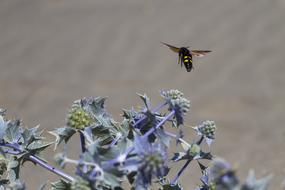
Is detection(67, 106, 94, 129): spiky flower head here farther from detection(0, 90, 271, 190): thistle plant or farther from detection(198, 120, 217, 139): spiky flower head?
detection(198, 120, 217, 139): spiky flower head

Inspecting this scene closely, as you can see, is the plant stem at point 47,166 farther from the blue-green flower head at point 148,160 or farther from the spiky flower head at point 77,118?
the blue-green flower head at point 148,160

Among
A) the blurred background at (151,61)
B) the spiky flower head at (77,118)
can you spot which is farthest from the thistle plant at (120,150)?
the blurred background at (151,61)

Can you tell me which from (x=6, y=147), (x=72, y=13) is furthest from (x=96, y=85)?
(x=6, y=147)

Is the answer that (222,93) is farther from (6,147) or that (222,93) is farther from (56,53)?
(6,147)

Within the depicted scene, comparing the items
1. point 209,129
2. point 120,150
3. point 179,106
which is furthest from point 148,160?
point 209,129

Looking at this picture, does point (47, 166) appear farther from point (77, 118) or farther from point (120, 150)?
point (120, 150)

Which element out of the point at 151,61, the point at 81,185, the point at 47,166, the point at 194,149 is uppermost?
the point at 151,61
